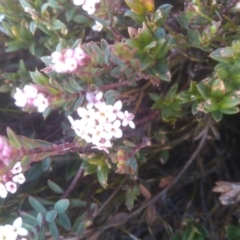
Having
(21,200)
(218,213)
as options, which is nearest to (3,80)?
(21,200)

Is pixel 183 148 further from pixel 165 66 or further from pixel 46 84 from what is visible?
pixel 46 84

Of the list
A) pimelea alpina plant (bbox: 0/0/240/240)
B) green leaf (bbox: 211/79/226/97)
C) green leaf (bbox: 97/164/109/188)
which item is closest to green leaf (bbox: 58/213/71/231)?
pimelea alpina plant (bbox: 0/0/240/240)

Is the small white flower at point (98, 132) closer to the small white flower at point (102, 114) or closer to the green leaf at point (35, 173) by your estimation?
the small white flower at point (102, 114)

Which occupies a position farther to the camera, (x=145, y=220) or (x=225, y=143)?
(x=225, y=143)

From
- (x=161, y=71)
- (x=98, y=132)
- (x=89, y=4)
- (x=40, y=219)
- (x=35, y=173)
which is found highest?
(x=89, y=4)

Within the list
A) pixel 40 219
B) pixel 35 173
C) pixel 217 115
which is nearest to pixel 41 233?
pixel 40 219

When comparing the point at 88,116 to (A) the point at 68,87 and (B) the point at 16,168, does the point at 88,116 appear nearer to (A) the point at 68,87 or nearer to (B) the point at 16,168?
(A) the point at 68,87
